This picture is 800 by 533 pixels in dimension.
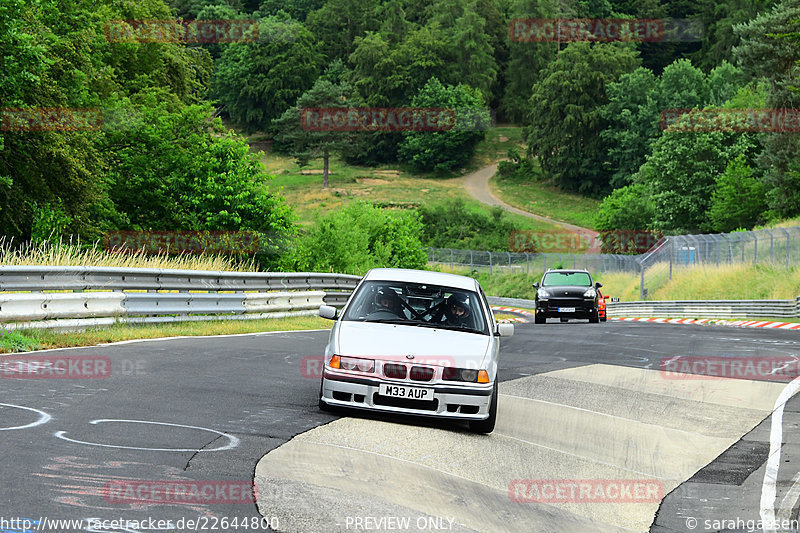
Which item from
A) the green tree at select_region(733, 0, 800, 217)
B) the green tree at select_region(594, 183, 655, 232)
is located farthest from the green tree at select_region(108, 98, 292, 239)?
the green tree at select_region(594, 183, 655, 232)

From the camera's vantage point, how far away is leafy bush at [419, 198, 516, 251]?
9775cm

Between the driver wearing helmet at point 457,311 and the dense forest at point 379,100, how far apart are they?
17.7 m

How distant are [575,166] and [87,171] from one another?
322 ft

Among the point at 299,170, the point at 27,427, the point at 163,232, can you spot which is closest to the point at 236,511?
the point at 27,427

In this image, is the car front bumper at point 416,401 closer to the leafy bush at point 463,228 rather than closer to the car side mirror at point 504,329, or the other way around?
the car side mirror at point 504,329

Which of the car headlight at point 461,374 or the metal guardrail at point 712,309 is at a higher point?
the car headlight at point 461,374

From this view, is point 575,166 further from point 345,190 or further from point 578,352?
point 578,352

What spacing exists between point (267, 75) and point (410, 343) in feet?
492

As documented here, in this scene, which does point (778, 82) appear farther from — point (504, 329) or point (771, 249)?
point (504, 329)

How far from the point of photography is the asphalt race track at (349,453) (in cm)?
582

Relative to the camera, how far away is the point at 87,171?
3281cm

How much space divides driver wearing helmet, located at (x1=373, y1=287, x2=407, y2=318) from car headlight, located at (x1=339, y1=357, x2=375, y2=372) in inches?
51.0

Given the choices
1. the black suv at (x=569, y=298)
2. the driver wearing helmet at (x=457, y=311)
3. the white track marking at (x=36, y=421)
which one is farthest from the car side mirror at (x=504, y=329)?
the black suv at (x=569, y=298)

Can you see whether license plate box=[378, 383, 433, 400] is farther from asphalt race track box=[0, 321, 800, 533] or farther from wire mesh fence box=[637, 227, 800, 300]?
wire mesh fence box=[637, 227, 800, 300]
